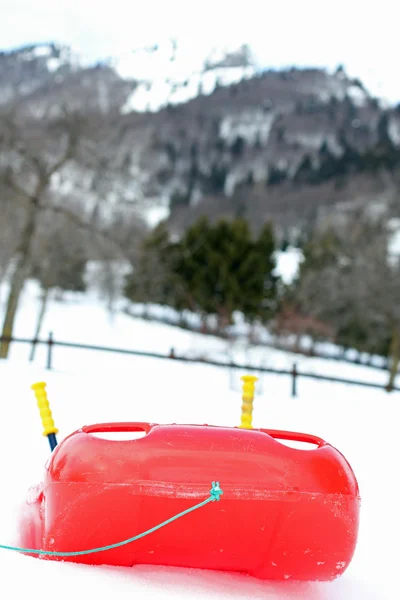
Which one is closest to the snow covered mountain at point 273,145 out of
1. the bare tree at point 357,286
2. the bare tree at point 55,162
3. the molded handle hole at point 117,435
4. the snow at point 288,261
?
the snow at point 288,261

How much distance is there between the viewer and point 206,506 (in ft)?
10.5

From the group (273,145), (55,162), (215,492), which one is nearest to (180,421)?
(215,492)

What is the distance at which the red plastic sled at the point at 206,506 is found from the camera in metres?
3.14

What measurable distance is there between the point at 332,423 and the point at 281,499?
241 inches

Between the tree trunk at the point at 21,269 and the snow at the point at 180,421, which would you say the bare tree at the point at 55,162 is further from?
the snow at the point at 180,421

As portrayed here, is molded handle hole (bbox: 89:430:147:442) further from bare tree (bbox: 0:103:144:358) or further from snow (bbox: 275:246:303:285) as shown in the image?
snow (bbox: 275:246:303:285)

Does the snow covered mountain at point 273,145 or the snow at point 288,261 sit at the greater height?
the snow covered mountain at point 273,145

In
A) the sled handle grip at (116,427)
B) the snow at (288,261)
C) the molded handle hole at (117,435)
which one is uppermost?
the snow at (288,261)

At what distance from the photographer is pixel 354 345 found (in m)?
45.1

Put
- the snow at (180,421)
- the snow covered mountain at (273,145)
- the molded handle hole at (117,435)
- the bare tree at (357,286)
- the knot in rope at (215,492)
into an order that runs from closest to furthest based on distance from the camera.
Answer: the snow at (180,421)
the knot in rope at (215,492)
the molded handle hole at (117,435)
the bare tree at (357,286)
the snow covered mountain at (273,145)

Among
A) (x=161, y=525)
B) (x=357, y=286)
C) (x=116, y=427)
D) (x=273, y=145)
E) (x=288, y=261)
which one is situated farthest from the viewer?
(x=273, y=145)

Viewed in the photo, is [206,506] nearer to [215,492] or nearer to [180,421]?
[215,492]

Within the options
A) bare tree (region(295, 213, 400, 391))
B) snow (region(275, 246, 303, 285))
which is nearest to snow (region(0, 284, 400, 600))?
bare tree (region(295, 213, 400, 391))

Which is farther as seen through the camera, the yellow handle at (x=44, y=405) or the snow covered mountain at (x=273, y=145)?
the snow covered mountain at (x=273, y=145)
